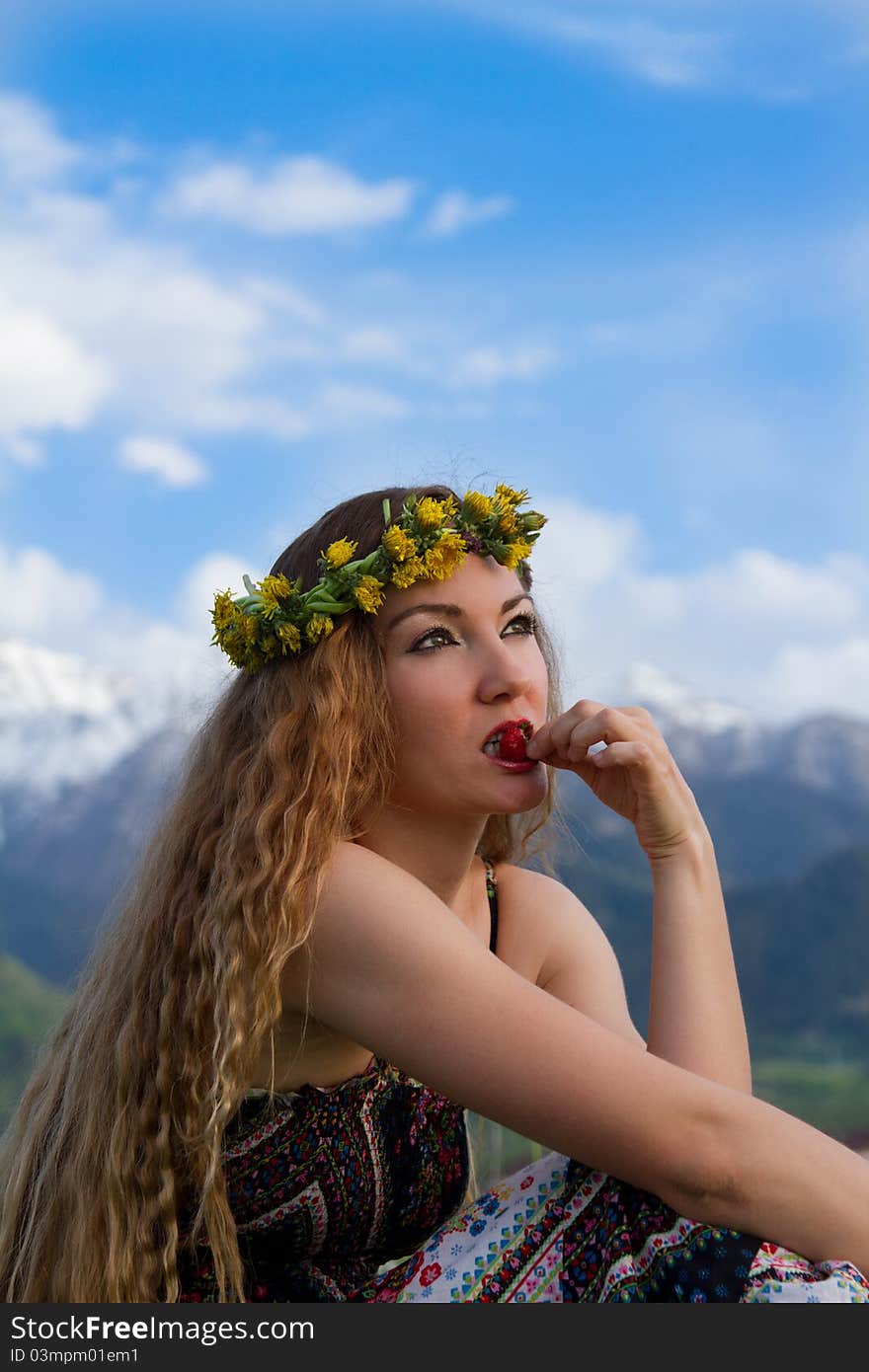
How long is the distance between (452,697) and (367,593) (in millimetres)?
338

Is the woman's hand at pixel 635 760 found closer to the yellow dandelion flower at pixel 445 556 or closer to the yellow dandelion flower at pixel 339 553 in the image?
the yellow dandelion flower at pixel 445 556

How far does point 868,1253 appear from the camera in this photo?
274cm

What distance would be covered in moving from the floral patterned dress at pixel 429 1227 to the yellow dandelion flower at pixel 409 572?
1.24 metres

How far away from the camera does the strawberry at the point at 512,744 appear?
3.39 m

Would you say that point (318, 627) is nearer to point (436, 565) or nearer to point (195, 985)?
point (436, 565)

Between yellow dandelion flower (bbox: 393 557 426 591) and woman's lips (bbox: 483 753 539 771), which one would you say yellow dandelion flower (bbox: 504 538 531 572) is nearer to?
yellow dandelion flower (bbox: 393 557 426 591)

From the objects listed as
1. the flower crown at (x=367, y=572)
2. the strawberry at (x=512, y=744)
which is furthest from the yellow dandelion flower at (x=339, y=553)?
the strawberry at (x=512, y=744)

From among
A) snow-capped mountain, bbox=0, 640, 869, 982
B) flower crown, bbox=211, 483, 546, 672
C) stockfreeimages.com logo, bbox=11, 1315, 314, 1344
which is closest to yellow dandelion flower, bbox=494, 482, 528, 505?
flower crown, bbox=211, 483, 546, 672

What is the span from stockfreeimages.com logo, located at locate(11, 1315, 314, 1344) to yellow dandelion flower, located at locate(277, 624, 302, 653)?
5.22 feet

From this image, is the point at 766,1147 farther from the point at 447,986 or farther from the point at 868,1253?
the point at 447,986

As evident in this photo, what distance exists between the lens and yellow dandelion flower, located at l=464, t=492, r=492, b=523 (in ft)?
11.9

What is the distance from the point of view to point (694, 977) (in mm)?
3328

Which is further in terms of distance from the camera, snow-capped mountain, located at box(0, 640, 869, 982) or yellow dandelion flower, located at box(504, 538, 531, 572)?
snow-capped mountain, located at box(0, 640, 869, 982)

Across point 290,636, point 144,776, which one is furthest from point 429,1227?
point 144,776
